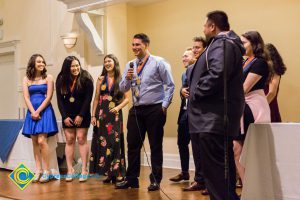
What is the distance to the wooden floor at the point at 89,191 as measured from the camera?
3730 mm

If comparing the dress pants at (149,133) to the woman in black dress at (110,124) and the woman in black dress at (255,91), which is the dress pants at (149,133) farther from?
the woman in black dress at (255,91)

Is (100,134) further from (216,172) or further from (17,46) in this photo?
(17,46)

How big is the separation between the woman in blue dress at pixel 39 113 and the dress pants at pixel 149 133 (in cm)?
125

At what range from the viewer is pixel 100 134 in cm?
450

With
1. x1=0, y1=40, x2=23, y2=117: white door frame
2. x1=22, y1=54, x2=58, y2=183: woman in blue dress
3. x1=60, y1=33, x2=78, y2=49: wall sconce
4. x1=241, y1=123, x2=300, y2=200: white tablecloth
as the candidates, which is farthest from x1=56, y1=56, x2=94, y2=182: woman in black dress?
x1=0, y1=40, x2=23, y2=117: white door frame

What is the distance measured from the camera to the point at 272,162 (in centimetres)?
292

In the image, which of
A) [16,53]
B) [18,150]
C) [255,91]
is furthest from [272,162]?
[16,53]

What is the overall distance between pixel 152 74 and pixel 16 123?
2.38 m

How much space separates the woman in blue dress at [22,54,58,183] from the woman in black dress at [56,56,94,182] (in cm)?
19

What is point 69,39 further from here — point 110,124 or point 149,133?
point 149,133

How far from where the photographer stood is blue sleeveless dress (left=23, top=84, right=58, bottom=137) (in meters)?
4.74

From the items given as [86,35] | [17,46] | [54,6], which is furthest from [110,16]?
[17,46]

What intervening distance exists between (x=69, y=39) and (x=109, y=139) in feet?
6.87

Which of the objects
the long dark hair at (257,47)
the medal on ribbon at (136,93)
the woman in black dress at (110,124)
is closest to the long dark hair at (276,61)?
the long dark hair at (257,47)
